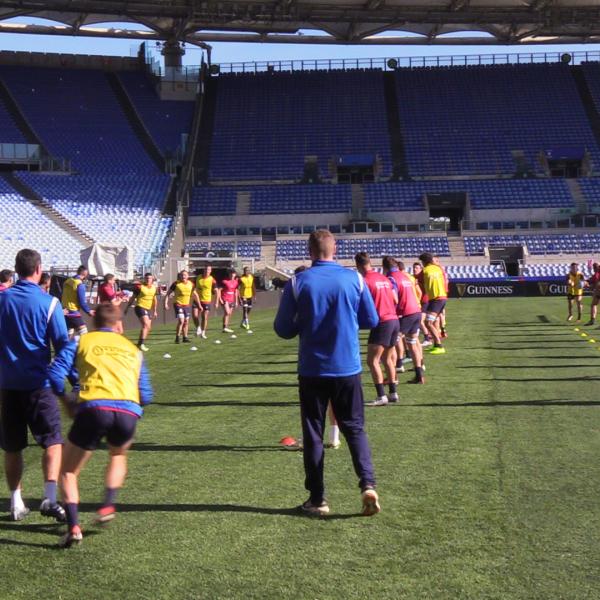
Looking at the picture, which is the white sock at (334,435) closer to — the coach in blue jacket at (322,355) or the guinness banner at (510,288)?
the coach in blue jacket at (322,355)

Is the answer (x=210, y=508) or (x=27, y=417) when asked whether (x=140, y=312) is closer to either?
(x=210, y=508)

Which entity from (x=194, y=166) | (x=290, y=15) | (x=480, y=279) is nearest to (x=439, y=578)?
(x=480, y=279)

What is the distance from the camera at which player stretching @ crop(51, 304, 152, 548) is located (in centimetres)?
599

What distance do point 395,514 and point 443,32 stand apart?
61726 millimetres

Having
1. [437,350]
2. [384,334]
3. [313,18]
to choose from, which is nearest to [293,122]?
[313,18]

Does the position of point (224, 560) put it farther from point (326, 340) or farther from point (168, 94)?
point (168, 94)

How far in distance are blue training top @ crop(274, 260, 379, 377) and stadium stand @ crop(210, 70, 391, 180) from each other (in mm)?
55892

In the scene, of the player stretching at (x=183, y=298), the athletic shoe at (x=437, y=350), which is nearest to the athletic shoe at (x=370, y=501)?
the athletic shoe at (x=437, y=350)

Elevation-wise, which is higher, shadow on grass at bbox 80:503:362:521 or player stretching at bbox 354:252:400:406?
player stretching at bbox 354:252:400:406

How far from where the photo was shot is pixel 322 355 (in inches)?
263

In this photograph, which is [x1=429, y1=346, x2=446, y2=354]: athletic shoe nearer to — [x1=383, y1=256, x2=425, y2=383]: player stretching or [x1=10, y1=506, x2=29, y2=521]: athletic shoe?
[x1=383, y1=256, x2=425, y2=383]: player stretching

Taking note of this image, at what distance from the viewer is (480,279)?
5441 centimetres

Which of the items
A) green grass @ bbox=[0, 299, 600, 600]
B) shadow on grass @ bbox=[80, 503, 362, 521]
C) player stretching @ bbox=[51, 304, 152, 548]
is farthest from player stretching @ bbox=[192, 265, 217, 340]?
player stretching @ bbox=[51, 304, 152, 548]

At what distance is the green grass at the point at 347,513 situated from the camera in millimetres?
5246
